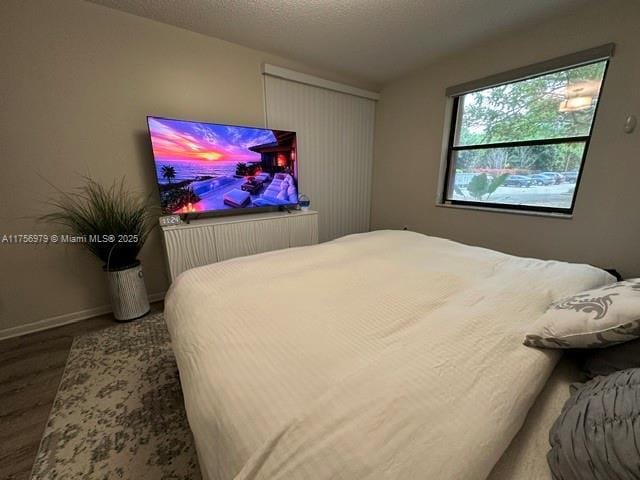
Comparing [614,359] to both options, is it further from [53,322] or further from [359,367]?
[53,322]

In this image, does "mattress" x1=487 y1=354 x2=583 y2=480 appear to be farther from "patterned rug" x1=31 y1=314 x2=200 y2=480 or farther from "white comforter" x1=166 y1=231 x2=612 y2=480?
"patterned rug" x1=31 y1=314 x2=200 y2=480

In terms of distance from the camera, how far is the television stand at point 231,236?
6.98ft

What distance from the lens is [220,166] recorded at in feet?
7.93

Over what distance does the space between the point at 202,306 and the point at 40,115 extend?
2093mm

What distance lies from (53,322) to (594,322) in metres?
3.24

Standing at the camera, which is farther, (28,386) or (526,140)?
(526,140)

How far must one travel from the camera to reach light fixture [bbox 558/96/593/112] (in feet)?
6.64

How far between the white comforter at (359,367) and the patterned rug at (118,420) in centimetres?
54

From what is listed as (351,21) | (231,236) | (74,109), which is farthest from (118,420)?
(351,21)

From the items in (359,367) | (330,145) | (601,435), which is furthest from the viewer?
(330,145)

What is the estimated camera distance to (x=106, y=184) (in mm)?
2104

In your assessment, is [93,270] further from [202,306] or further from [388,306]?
[388,306]

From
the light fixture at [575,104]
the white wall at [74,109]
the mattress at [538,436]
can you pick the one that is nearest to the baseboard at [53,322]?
the white wall at [74,109]

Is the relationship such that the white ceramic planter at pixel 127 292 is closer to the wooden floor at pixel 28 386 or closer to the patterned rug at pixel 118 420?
the wooden floor at pixel 28 386
